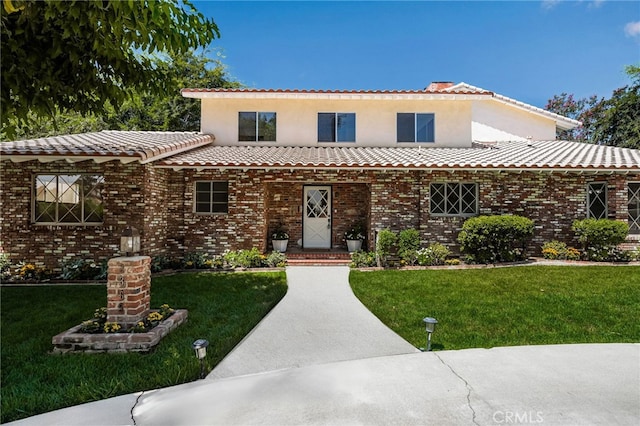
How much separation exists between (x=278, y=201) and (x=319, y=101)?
452 cm

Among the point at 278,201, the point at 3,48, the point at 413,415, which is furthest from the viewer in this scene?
the point at 278,201

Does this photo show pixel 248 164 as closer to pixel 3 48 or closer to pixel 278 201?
pixel 278 201

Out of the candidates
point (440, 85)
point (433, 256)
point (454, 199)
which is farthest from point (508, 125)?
point (433, 256)

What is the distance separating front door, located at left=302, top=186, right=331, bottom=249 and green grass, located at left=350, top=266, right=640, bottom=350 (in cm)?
365

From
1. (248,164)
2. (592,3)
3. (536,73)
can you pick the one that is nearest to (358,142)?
(248,164)

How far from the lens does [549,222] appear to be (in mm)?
11219

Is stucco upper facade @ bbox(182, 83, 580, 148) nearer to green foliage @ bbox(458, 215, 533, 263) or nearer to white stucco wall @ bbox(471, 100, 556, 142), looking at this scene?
white stucco wall @ bbox(471, 100, 556, 142)

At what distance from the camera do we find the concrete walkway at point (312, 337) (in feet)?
14.1

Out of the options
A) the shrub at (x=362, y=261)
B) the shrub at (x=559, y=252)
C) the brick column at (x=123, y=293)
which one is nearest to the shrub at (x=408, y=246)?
the shrub at (x=362, y=261)

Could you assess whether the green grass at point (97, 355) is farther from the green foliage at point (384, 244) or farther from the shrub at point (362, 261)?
the green foliage at point (384, 244)

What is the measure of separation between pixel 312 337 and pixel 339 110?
34.9ft

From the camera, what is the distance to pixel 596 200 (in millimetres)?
11336

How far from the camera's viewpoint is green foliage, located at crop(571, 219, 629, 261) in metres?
10.1

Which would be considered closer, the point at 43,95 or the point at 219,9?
the point at 43,95
